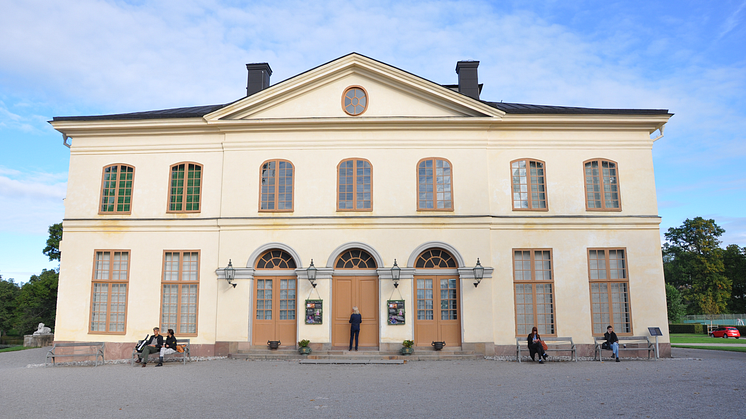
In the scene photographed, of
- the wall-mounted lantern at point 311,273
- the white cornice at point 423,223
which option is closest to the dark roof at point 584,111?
the white cornice at point 423,223

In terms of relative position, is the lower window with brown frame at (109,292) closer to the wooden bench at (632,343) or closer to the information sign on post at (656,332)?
the wooden bench at (632,343)

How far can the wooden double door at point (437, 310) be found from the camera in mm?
16594

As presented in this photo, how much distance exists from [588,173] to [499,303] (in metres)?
5.63

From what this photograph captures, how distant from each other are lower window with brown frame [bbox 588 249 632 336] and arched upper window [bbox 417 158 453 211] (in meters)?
5.29

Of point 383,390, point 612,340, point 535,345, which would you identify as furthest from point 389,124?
point 612,340

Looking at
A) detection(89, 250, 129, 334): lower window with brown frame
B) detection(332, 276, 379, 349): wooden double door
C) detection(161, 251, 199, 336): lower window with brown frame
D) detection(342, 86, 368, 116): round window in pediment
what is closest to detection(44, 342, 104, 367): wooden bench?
detection(89, 250, 129, 334): lower window with brown frame

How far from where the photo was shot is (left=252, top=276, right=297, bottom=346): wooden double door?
16844 millimetres

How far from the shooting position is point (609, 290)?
55.5 ft

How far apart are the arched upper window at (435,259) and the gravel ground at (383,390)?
3.51 metres

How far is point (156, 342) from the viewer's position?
53.1ft

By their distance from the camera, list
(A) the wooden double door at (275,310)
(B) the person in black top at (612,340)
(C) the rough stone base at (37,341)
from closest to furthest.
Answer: (B) the person in black top at (612,340), (A) the wooden double door at (275,310), (C) the rough stone base at (37,341)

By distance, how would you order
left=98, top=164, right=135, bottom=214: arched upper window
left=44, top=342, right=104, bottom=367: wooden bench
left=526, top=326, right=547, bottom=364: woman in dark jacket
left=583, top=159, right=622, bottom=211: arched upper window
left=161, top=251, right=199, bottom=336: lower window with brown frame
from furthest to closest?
left=98, top=164, right=135, bottom=214: arched upper window, left=583, top=159, right=622, bottom=211: arched upper window, left=161, top=251, right=199, bottom=336: lower window with brown frame, left=44, top=342, right=104, bottom=367: wooden bench, left=526, top=326, right=547, bottom=364: woman in dark jacket

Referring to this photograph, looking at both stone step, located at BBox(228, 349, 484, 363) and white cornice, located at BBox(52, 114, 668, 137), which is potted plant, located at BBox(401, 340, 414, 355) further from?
white cornice, located at BBox(52, 114, 668, 137)

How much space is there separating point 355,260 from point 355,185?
261 cm
